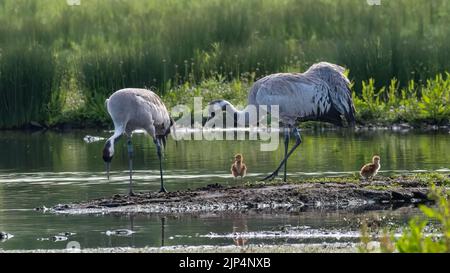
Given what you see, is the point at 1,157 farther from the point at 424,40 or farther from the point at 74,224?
the point at 424,40

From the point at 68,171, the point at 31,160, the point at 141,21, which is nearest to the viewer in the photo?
the point at 68,171

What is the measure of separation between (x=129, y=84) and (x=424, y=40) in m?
5.99

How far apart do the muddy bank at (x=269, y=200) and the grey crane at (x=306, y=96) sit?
6.24ft

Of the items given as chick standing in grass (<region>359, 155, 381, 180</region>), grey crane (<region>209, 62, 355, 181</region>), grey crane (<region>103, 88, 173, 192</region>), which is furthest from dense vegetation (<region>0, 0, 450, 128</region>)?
grey crane (<region>103, 88, 173, 192</region>)

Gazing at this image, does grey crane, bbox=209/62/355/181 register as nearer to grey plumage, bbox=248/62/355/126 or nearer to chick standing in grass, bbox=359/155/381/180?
grey plumage, bbox=248/62/355/126

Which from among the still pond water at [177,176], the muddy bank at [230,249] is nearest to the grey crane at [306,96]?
the still pond water at [177,176]

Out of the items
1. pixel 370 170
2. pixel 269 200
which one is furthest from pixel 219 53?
pixel 269 200

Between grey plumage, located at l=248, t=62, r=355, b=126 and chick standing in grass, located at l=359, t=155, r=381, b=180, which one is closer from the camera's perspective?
chick standing in grass, located at l=359, t=155, r=381, b=180

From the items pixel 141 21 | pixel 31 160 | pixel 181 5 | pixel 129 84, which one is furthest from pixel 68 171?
pixel 181 5

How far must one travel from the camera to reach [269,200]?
12.9 metres

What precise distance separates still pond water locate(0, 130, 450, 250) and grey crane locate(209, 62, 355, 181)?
2.54 feet

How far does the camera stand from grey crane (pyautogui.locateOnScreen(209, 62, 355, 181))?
595 inches
